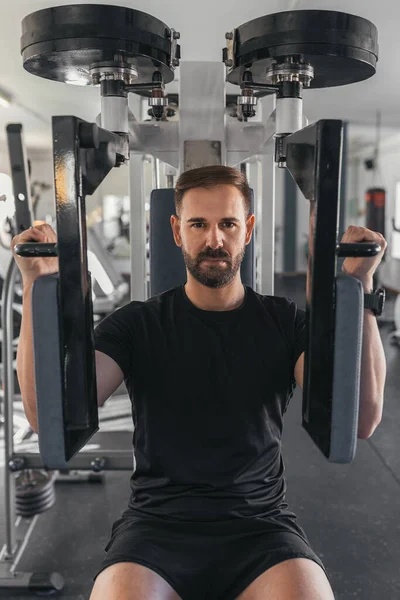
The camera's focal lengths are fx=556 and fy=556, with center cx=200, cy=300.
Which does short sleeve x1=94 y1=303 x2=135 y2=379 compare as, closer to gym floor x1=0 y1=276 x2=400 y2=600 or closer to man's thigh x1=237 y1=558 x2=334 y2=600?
man's thigh x1=237 y1=558 x2=334 y2=600

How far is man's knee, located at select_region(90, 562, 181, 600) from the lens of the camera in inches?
38.5

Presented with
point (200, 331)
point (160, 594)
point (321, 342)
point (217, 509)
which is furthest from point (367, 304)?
point (160, 594)

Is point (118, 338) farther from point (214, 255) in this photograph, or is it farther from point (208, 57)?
point (208, 57)

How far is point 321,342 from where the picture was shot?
0.87 metres

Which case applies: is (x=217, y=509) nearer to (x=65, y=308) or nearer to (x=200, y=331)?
(x=200, y=331)

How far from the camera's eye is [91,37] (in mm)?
1189

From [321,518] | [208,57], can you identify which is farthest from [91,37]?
[208,57]

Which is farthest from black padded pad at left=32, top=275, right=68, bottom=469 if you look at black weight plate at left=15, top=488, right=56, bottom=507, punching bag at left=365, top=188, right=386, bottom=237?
punching bag at left=365, top=188, right=386, bottom=237

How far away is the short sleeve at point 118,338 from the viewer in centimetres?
118

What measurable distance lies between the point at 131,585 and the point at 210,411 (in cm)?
36

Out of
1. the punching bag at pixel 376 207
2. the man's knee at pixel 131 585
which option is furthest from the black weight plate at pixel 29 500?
the punching bag at pixel 376 207

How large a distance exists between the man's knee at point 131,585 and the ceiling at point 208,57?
276cm

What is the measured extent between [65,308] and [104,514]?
1.67 m

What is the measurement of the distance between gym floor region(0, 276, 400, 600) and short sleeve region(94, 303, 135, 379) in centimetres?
100
